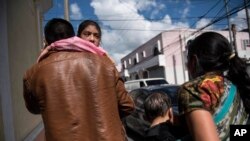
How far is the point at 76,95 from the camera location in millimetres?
2168

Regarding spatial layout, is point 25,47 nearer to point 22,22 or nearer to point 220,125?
point 22,22

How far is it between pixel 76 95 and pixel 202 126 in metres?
0.83

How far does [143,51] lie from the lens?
47344mm

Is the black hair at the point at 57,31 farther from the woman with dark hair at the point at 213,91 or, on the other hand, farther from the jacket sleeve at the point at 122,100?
the woman with dark hair at the point at 213,91

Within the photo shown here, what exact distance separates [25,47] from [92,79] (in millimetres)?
4385

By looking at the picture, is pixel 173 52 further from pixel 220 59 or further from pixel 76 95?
pixel 220 59

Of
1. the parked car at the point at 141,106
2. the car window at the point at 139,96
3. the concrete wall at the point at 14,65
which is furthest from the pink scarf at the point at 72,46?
the car window at the point at 139,96

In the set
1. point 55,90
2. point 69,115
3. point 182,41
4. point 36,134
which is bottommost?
point 36,134

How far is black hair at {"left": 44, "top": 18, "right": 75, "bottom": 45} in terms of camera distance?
2422 mm

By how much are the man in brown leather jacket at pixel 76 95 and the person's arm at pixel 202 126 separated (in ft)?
2.13

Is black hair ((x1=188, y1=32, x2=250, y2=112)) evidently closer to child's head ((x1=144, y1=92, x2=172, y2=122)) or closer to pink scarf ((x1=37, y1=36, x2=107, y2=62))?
pink scarf ((x1=37, y1=36, x2=107, y2=62))

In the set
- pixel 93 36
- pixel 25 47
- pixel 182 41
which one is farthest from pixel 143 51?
pixel 93 36

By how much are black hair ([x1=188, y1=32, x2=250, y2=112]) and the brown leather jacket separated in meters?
0.60

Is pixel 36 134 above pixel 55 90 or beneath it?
beneath
